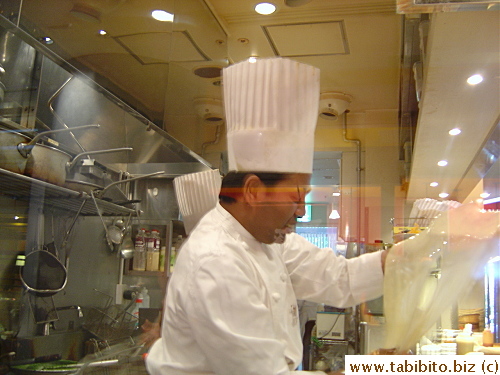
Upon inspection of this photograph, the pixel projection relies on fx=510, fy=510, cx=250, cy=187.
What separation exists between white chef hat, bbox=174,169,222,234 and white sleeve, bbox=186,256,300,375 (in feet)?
0.54

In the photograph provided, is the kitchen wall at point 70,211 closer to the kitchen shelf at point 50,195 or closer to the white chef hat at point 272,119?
the kitchen shelf at point 50,195

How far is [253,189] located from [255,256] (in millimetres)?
105

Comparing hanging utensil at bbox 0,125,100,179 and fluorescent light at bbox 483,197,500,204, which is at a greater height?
hanging utensil at bbox 0,125,100,179

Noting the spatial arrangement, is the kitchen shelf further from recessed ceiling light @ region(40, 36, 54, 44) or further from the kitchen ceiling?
the kitchen ceiling

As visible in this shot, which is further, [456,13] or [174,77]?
[174,77]

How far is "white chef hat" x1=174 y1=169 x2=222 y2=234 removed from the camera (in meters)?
0.83

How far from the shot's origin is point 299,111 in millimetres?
681

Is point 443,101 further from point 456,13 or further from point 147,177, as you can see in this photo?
point 147,177

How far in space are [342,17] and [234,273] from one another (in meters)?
0.44

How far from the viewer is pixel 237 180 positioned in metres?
0.68

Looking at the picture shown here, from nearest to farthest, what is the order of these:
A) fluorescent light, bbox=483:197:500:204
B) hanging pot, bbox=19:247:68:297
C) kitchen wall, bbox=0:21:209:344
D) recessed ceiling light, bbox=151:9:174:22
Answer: fluorescent light, bbox=483:197:500:204 → recessed ceiling light, bbox=151:9:174:22 → kitchen wall, bbox=0:21:209:344 → hanging pot, bbox=19:247:68:297

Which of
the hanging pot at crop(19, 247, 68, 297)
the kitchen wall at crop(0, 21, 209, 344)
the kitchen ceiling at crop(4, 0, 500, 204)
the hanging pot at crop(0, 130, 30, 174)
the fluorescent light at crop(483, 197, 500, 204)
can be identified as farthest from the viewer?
the hanging pot at crop(19, 247, 68, 297)

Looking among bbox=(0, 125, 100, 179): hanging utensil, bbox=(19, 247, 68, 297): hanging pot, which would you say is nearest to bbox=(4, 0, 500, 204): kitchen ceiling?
bbox=(0, 125, 100, 179): hanging utensil

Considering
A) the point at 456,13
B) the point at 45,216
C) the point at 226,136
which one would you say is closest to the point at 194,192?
the point at 226,136
